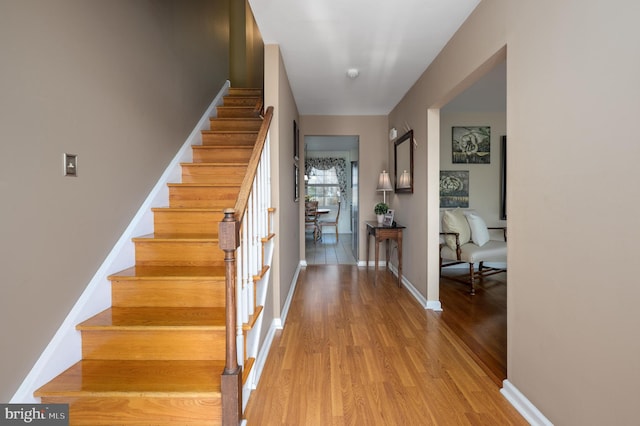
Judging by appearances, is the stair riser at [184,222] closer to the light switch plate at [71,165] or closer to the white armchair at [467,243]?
the light switch plate at [71,165]

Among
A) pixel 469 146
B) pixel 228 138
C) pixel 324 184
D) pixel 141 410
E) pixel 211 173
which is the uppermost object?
pixel 469 146

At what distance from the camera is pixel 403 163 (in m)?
3.96

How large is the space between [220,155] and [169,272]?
4.83ft

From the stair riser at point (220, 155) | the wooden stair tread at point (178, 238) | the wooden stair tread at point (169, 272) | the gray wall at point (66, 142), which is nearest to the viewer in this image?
the gray wall at point (66, 142)

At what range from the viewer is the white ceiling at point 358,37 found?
2113 mm

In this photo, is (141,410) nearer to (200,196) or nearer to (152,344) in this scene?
(152,344)

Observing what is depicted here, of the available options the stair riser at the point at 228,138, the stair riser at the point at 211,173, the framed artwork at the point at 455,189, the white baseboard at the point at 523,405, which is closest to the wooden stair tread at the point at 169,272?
the stair riser at the point at 211,173

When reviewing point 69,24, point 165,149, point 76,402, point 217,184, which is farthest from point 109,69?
point 76,402

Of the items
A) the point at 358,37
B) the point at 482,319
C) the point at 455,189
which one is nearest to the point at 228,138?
the point at 358,37

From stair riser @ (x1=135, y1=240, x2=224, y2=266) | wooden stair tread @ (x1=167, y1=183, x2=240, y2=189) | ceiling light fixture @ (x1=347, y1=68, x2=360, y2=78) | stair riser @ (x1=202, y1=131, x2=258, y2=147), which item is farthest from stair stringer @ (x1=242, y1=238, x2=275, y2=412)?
ceiling light fixture @ (x1=347, y1=68, x2=360, y2=78)

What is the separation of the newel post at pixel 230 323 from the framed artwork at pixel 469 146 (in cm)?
423

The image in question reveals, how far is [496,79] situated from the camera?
335 centimetres

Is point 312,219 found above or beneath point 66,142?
beneath

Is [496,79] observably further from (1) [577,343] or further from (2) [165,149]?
(2) [165,149]
